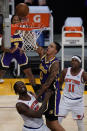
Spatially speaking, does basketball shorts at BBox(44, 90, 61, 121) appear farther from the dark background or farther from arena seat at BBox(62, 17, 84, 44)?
the dark background

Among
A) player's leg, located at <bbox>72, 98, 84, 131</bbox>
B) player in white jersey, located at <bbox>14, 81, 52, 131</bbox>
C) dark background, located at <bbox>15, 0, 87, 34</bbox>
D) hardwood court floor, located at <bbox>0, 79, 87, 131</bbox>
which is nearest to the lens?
player in white jersey, located at <bbox>14, 81, 52, 131</bbox>

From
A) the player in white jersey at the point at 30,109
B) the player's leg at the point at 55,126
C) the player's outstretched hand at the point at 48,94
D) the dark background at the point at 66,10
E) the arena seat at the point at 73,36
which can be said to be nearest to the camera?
the player in white jersey at the point at 30,109

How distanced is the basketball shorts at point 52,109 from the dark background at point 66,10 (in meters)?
10.9

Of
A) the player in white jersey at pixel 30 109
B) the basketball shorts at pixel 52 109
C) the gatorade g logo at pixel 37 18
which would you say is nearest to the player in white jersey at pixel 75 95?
the basketball shorts at pixel 52 109

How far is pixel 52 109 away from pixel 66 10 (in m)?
11.3

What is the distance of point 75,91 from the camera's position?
8102 millimetres

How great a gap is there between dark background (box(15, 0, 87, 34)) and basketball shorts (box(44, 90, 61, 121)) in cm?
1088

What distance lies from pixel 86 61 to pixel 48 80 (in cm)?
723

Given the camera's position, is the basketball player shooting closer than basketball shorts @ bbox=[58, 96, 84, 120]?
Yes

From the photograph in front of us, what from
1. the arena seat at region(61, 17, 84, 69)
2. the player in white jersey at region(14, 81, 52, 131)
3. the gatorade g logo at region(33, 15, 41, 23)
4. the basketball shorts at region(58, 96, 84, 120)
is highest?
the player in white jersey at region(14, 81, 52, 131)

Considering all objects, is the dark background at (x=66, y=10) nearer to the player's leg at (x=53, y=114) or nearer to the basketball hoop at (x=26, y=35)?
the basketball hoop at (x=26, y=35)

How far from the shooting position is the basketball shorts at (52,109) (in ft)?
25.2

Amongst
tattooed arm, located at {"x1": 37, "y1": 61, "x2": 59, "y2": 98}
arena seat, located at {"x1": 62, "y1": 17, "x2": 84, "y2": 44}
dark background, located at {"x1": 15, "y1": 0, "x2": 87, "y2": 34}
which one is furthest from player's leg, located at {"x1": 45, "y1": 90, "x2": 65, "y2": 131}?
dark background, located at {"x1": 15, "y1": 0, "x2": 87, "y2": 34}

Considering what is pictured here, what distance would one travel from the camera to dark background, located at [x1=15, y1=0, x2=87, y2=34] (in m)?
18.5
